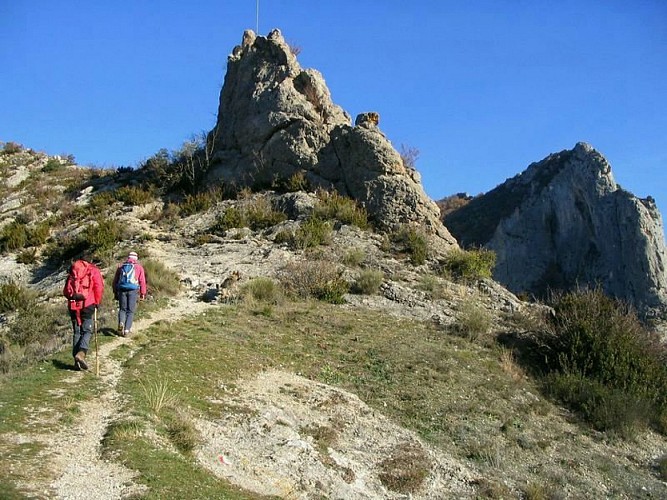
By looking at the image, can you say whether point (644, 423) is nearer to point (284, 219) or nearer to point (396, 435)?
point (396, 435)

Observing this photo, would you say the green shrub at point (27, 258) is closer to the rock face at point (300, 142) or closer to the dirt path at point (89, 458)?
the rock face at point (300, 142)

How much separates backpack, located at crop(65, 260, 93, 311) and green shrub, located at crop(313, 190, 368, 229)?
436 inches

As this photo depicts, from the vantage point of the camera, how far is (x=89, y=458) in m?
7.11

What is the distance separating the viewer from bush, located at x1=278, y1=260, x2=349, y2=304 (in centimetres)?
1720

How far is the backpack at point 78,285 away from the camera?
418 inches

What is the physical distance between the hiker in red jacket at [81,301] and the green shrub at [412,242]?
11.0 meters

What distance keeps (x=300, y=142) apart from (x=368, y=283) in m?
7.72

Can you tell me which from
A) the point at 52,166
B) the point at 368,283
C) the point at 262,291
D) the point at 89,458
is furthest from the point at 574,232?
the point at 89,458

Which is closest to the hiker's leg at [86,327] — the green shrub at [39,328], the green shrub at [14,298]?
the green shrub at [39,328]

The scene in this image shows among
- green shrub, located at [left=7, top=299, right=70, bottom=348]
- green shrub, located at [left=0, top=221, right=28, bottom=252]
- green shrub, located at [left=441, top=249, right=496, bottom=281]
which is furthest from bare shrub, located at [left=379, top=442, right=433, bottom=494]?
green shrub, located at [left=0, top=221, right=28, bottom=252]

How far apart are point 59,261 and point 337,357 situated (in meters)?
11.4

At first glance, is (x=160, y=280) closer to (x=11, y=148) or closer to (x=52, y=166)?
(x=52, y=166)

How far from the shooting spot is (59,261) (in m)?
20.7

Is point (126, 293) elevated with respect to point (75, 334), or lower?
elevated
